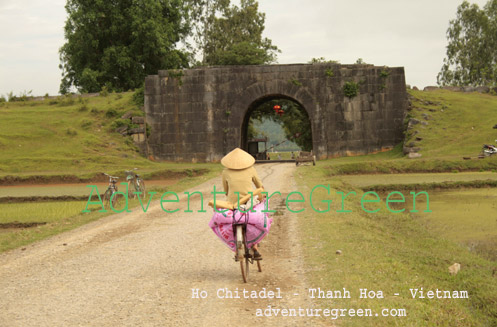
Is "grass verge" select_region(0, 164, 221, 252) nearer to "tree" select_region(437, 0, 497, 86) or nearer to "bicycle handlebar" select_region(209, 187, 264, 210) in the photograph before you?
"bicycle handlebar" select_region(209, 187, 264, 210)

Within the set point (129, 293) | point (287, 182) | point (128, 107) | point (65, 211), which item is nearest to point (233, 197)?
point (129, 293)

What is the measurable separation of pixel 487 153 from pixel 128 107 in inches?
814

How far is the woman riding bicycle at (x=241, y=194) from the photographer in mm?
7367

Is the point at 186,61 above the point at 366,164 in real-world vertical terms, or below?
above

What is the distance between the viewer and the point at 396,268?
307 inches

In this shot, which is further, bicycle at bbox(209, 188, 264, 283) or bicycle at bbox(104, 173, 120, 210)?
bicycle at bbox(104, 173, 120, 210)

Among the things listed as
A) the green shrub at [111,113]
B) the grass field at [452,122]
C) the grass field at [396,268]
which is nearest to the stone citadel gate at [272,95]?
the grass field at [452,122]

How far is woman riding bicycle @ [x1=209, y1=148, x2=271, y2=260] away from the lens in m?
7.37

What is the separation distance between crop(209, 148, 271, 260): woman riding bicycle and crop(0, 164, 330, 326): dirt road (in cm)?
57

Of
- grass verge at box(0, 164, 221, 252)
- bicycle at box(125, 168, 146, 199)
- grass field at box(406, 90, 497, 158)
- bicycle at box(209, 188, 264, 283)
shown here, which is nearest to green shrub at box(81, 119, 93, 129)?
grass verge at box(0, 164, 221, 252)

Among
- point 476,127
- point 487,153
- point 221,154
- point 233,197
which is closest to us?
point 233,197

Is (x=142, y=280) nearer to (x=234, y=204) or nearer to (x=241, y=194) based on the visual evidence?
(x=234, y=204)

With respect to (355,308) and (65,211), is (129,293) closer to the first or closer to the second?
(355,308)

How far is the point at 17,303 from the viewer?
6.54 m
